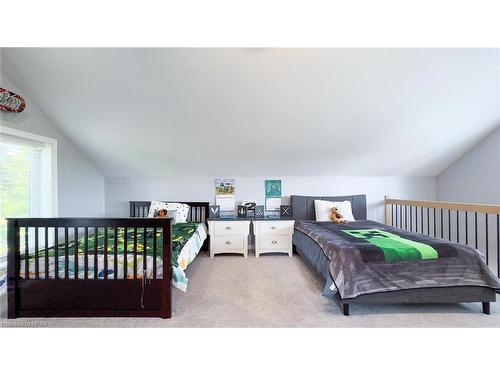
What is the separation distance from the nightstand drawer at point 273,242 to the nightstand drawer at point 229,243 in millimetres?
262

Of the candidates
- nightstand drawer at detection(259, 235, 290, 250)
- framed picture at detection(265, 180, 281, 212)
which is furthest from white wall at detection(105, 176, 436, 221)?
nightstand drawer at detection(259, 235, 290, 250)

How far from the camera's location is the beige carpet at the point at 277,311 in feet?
5.42

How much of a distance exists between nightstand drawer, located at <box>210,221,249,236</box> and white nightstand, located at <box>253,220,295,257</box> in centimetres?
18

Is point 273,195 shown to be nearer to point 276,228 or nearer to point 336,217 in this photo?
point 276,228

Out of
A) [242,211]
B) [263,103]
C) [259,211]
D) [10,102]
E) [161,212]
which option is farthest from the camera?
[259,211]

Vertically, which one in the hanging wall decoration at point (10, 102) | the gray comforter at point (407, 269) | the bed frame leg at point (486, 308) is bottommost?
the bed frame leg at point (486, 308)

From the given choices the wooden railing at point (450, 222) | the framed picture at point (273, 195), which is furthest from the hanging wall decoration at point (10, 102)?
the wooden railing at point (450, 222)

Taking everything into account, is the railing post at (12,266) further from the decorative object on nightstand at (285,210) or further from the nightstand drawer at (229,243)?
the decorative object on nightstand at (285,210)

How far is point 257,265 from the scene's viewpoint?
2.96 m

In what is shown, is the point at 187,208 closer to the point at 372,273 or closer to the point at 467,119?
the point at 372,273

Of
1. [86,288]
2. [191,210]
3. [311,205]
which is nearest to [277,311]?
[86,288]

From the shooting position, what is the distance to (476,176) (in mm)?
3332

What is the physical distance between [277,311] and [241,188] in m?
2.31
